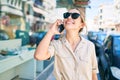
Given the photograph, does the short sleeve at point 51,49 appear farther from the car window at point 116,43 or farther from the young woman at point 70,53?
the car window at point 116,43

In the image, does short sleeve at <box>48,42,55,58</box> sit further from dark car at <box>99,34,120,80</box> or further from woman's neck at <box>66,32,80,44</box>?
dark car at <box>99,34,120,80</box>

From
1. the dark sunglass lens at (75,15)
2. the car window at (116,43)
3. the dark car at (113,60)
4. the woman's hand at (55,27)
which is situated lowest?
the dark car at (113,60)

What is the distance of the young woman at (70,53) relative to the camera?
5.06 ft

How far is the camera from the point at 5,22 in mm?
4621

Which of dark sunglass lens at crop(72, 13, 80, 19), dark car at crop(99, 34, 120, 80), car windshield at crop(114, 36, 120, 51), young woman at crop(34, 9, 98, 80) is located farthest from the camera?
car windshield at crop(114, 36, 120, 51)

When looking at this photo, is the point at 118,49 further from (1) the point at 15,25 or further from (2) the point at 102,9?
(2) the point at 102,9

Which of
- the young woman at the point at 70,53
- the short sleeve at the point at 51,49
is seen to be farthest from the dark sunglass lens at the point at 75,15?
the short sleeve at the point at 51,49

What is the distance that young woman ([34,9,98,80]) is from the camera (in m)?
1.54

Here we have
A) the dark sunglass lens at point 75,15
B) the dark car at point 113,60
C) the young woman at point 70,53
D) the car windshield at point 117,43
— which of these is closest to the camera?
the young woman at point 70,53

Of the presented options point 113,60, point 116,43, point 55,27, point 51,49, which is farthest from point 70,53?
point 116,43

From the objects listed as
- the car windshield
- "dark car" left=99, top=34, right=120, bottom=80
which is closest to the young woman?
"dark car" left=99, top=34, right=120, bottom=80

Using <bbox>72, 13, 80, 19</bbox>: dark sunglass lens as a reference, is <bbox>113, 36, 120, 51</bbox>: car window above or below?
below

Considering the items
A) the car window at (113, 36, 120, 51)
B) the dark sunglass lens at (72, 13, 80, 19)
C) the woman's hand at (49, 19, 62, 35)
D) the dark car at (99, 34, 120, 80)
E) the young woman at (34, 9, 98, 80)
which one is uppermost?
the dark sunglass lens at (72, 13, 80, 19)

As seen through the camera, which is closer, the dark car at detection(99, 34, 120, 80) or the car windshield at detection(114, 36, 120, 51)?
the dark car at detection(99, 34, 120, 80)
